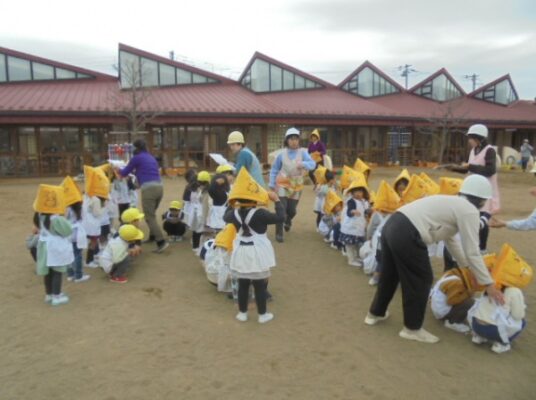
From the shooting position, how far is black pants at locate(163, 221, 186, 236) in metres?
6.56

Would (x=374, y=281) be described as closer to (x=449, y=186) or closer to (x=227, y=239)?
(x=449, y=186)

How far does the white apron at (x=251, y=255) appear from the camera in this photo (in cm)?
363

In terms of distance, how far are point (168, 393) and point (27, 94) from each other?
17.9 meters

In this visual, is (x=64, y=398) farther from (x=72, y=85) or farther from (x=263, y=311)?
(x=72, y=85)

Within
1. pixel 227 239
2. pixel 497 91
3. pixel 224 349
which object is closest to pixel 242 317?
pixel 224 349

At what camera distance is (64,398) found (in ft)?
8.79

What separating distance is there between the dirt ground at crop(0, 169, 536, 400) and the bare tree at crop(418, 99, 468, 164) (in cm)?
1924

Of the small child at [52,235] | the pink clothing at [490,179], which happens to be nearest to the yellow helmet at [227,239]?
the small child at [52,235]

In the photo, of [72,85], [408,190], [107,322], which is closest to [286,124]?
[72,85]

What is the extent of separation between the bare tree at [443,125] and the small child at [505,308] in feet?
65.6

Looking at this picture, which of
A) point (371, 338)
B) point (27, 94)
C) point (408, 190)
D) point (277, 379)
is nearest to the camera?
point (277, 379)

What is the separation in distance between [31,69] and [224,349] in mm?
19681

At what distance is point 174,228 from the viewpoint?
659 centimetres

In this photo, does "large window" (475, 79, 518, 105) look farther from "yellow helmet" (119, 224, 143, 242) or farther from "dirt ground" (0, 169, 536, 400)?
"yellow helmet" (119, 224, 143, 242)
